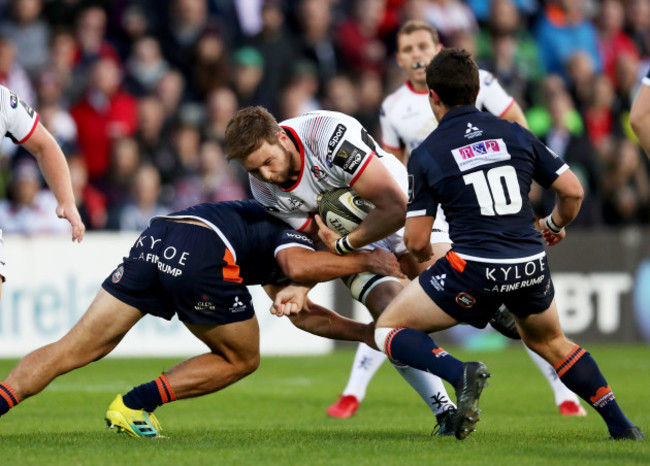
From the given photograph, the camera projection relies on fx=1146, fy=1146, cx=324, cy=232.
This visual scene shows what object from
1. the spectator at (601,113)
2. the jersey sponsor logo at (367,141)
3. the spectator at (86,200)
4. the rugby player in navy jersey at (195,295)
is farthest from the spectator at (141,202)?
the jersey sponsor logo at (367,141)

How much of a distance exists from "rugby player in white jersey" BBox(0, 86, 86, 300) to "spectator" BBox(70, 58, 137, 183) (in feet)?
24.3

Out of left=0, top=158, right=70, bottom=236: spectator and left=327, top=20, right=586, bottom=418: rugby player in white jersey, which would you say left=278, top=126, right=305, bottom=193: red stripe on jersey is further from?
left=0, top=158, right=70, bottom=236: spectator

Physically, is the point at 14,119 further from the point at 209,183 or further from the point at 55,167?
the point at 209,183

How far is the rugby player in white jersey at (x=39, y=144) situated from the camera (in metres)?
6.91

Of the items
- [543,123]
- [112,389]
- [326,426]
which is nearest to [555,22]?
[543,123]

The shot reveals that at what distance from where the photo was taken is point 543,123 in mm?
16297

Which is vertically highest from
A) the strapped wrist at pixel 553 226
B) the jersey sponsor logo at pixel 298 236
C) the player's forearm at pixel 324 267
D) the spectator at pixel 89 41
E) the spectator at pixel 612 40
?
the spectator at pixel 89 41

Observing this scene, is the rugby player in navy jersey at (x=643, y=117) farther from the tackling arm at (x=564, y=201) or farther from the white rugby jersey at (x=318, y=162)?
the white rugby jersey at (x=318, y=162)

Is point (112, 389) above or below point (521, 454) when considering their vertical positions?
below

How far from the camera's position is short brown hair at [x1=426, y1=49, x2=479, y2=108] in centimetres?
655

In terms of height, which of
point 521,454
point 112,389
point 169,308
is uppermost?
point 169,308

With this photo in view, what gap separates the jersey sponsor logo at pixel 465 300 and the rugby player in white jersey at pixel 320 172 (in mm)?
733

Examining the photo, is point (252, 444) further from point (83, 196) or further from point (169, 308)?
point (83, 196)

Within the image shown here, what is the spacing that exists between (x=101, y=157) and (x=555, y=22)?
8057mm
